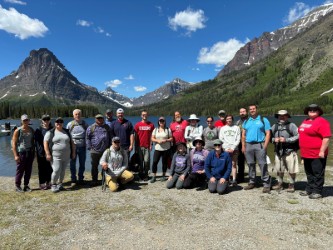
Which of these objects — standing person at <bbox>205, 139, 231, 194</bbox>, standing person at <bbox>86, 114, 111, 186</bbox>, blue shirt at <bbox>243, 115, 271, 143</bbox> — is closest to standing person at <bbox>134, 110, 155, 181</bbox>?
standing person at <bbox>86, 114, 111, 186</bbox>

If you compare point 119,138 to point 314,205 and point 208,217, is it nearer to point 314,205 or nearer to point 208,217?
point 208,217

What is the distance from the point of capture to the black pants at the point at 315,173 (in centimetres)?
1077

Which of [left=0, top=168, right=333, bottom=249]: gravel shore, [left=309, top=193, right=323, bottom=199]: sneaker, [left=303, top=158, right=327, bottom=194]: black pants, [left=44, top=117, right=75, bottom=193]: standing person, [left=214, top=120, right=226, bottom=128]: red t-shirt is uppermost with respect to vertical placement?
[left=214, top=120, right=226, bottom=128]: red t-shirt

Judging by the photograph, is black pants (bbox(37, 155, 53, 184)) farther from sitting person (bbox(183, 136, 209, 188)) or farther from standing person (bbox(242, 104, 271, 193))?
standing person (bbox(242, 104, 271, 193))

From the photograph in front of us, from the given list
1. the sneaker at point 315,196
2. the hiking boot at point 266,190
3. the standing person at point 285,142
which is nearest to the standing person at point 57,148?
the hiking boot at point 266,190

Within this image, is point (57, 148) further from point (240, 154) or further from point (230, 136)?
point (240, 154)

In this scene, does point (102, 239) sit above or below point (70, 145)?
below

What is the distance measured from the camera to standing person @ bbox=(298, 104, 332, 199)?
1050 cm

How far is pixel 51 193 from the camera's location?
42.3 feet

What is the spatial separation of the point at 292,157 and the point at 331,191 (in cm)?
262

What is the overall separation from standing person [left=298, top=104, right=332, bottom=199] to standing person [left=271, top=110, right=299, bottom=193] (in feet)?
1.49

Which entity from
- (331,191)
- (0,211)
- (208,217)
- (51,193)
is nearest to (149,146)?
(51,193)

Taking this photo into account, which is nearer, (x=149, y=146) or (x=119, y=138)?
(x=119, y=138)

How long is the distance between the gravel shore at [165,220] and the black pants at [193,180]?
40 cm
